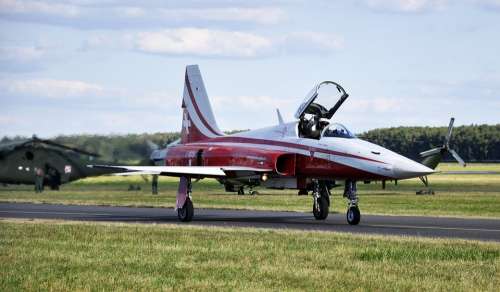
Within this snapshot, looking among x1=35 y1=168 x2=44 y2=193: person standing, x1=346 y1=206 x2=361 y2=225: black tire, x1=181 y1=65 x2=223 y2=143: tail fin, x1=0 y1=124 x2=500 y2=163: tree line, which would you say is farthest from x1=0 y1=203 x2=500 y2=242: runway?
x1=0 y1=124 x2=500 y2=163: tree line

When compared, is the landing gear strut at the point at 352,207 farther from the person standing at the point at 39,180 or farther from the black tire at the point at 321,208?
the person standing at the point at 39,180

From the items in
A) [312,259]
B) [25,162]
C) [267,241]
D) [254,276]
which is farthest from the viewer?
[25,162]

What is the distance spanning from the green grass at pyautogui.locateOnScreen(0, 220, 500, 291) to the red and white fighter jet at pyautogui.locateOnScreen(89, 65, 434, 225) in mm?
4086

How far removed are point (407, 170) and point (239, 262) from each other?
9.70 metres

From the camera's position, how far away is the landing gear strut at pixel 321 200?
91.6 feet

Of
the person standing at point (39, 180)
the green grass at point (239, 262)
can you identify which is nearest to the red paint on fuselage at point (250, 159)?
the green grass at point (239, 262)

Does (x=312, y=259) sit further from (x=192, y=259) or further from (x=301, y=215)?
(x=301, y=215)

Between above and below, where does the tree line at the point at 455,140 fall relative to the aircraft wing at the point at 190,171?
above

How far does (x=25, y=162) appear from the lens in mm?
61312

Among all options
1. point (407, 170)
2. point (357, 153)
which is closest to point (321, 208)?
point (357, 153)

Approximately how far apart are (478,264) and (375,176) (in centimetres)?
969

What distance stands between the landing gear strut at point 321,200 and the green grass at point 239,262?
Result: 630 centimetres

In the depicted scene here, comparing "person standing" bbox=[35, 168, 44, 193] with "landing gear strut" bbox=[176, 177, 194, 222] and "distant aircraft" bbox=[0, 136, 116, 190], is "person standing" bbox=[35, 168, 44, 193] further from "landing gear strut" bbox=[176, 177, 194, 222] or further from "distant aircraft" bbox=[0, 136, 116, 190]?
"landing gear strut" bbox=[176, 177, 194, 222]

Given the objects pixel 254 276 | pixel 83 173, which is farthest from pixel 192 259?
pixel 83 173
